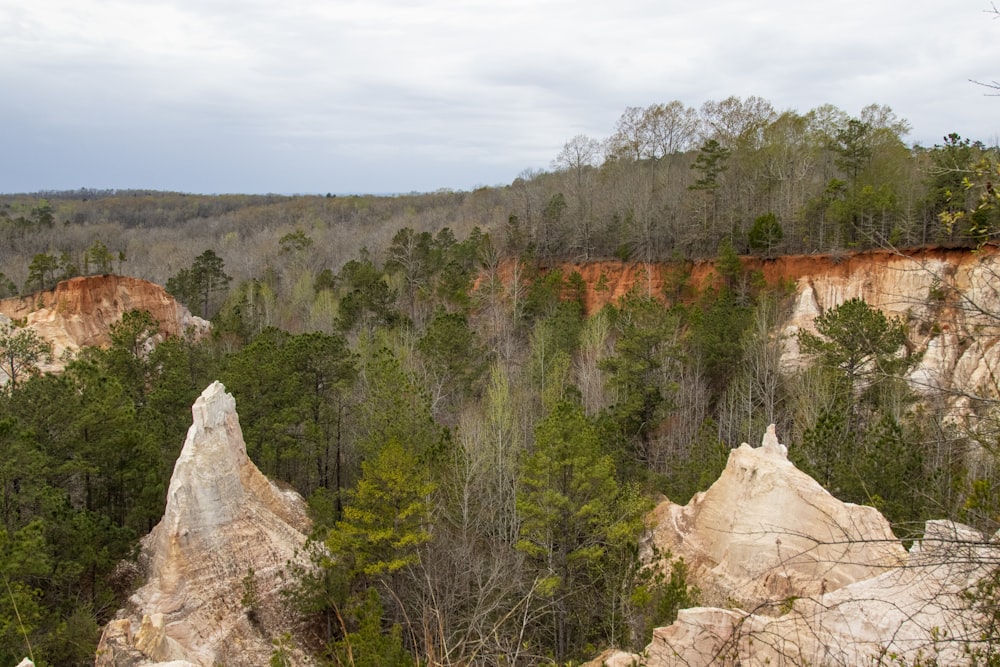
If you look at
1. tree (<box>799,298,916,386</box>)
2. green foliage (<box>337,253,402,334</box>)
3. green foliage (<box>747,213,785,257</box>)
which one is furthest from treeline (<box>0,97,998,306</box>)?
green foliage (<box>337,253,402,334</box>)

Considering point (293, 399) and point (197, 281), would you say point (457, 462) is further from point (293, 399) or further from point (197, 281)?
point (197, 281)

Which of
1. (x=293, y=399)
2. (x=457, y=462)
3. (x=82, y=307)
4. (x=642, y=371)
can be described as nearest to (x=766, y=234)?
(x=642, y=371)

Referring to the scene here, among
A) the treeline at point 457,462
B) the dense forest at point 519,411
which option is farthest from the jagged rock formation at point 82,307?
the treeline at point 457,462

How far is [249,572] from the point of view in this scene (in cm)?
1608

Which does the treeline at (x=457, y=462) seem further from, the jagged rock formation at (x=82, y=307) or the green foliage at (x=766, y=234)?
the jagged rock formation at (x=82, y=307)

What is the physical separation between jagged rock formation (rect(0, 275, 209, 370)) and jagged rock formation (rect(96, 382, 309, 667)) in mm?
20883

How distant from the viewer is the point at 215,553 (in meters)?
16.1

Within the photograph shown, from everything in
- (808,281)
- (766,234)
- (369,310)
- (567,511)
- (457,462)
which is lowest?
(567,511)

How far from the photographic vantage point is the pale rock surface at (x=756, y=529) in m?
13.7

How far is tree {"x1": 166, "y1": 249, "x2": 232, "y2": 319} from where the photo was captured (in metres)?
46.5

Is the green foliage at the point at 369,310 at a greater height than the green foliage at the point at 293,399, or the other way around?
the green foliage at the point at 369,310

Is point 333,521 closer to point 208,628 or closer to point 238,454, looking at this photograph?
point 238,454

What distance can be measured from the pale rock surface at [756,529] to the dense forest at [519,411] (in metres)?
1.25

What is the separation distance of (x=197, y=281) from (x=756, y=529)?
138 ft
